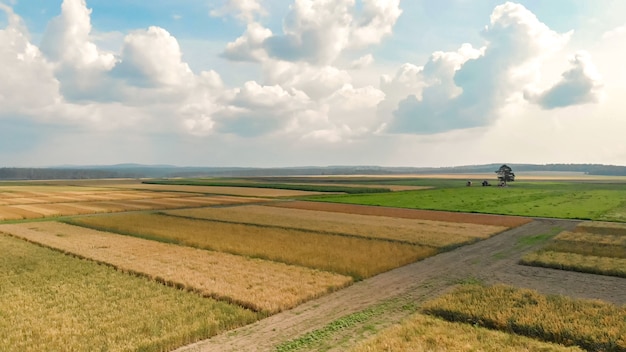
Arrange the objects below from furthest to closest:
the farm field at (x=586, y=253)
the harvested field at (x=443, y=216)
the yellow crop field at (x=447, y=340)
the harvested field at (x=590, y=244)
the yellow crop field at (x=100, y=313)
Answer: the harvested field at (x=443, y=216) → the harvested field at (x=590, y=244) → the farm field at (x=586, y=253) → the yellow crop field at (x=100, y=313) → the yellow crop field at (x=447, y=340)

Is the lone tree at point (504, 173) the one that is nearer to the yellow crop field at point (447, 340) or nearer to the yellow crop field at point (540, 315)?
the yellow crop field at point (540, 315)

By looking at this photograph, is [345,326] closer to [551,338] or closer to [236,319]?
[236,319]

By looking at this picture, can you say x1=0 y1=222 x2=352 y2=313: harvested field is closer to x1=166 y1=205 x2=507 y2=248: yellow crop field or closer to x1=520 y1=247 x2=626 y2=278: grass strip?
x1=520 y1=247 x2=626 y2=278: grass strip

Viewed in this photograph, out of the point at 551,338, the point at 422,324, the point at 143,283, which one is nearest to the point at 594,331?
the point at 551,338

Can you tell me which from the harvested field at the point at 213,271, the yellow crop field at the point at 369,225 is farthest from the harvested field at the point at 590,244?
the harvested field at the point at 213,271

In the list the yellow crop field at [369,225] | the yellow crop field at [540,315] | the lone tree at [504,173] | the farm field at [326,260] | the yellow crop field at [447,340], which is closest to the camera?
the yellow crop field at [447,340]

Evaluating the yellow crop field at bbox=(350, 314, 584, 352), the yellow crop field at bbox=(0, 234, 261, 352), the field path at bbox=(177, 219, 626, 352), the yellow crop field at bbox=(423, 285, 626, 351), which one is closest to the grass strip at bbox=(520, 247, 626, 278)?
the field path at bbox=(177, 219, 626, 352)
